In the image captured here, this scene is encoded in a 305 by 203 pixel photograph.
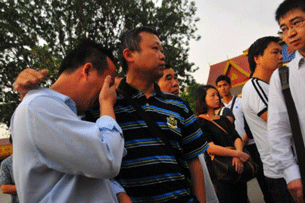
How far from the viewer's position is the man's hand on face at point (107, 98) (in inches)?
56.7

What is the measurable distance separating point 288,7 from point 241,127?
2342mm

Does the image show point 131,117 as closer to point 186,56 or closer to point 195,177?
point 195,177

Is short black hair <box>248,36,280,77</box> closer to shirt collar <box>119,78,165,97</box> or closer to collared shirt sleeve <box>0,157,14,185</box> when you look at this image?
shirt collar <box>119,78,165,97</box>

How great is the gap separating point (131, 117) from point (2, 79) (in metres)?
15.2

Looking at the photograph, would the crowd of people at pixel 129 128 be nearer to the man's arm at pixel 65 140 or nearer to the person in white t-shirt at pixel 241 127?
the man's arm at pixel 65 140

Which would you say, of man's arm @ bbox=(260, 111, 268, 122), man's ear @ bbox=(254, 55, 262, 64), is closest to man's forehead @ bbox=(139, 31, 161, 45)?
man's arm @ bbox=(260, 111, 268, 122)

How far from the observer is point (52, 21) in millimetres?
15367

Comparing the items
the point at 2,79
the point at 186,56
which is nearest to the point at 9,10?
the point at 2,79

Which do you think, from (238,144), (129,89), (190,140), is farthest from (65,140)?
(238,144)

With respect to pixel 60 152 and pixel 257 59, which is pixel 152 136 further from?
pixel 257 59

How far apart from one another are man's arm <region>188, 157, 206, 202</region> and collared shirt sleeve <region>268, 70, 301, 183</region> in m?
0.53

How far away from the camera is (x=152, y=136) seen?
187 centimetres

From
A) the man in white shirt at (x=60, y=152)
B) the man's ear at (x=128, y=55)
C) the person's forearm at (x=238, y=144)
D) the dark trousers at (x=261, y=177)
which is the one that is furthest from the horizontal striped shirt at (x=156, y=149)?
the dark trousers at (x=261, y=177)

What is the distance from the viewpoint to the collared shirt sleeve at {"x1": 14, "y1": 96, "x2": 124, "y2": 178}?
3.83ft
